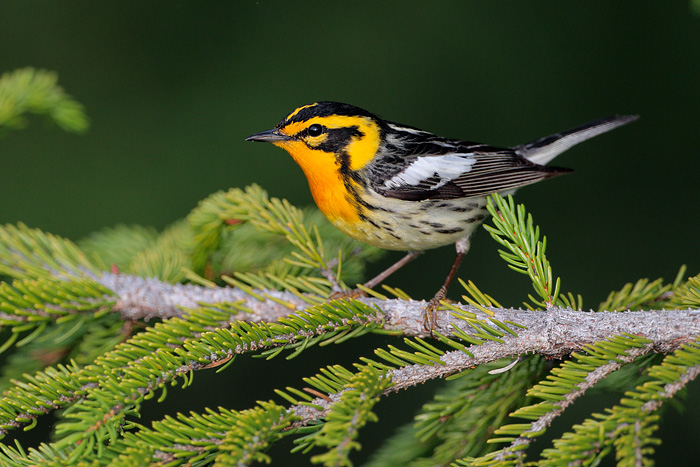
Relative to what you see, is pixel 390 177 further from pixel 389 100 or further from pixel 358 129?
pixel 389 100

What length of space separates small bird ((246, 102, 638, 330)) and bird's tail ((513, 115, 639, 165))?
37cm

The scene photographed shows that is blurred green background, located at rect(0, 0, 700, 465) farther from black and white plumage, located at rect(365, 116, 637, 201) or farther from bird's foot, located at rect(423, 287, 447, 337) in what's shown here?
bird's foot, located at rect(423, 287, 447, 337)

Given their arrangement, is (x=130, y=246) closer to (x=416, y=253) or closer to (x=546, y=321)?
(x=416, y=253)

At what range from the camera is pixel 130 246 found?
116 inches

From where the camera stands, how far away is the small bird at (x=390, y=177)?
2.58 m

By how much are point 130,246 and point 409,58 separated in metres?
2.88

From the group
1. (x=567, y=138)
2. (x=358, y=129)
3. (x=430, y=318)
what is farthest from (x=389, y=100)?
(x=430, y=318)

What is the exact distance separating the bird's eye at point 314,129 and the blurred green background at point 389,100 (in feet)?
5.73

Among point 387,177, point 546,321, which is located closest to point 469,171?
point 387,177

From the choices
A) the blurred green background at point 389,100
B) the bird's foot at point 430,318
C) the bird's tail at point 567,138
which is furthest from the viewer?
the blurred green background at point 389,100

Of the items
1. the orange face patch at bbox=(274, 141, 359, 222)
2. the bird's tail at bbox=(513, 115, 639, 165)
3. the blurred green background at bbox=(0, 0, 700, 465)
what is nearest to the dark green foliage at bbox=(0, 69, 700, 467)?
the orange face patch at bbox=(274, 141, 359, 222)

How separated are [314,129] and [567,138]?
149 cm

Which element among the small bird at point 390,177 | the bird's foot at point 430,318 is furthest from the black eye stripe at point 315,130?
the bird's foot at point 430,318

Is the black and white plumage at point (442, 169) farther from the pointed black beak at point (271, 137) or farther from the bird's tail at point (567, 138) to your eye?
the pointed black beak at point (271, 137)
